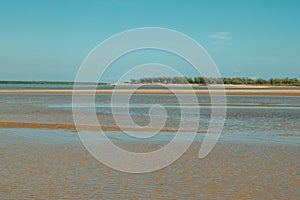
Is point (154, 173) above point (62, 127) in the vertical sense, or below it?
above

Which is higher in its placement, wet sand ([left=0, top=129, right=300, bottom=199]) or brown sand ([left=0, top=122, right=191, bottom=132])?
wet sand ([left=0, top=129, right=300, bottom=199])

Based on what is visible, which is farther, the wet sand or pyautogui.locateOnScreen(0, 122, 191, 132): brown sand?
pyautogui.locateOnScreen(0, 122, 191, 132): brown sand

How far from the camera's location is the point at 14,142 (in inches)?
520

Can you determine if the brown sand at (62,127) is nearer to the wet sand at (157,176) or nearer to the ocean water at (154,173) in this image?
the ocean water at (154,173)

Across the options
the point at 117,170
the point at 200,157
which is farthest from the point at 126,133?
the point at 117,170

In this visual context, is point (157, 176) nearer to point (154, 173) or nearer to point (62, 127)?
point (154, 173)

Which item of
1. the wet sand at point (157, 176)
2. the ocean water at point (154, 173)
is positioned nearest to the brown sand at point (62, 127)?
the ocean water at point (154, 173)

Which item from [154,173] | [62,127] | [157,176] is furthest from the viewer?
[62,127]

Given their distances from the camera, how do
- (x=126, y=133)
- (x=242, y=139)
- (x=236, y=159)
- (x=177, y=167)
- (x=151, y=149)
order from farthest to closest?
(x=126, y=133)
(x=242, y=139)
(x=151, y=149)
(x=236, y=159)
(x=177, y=167)

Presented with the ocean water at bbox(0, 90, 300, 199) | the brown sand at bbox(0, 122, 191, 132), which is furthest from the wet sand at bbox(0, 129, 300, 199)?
the brown sand at bbox(0, 122, 191, 132)

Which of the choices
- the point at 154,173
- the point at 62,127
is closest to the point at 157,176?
the point at 154,173

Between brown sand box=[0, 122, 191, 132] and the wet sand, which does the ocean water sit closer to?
the wet sand

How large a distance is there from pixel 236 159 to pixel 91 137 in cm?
578

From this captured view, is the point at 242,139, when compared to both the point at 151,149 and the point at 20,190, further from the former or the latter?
the point at 20,190
